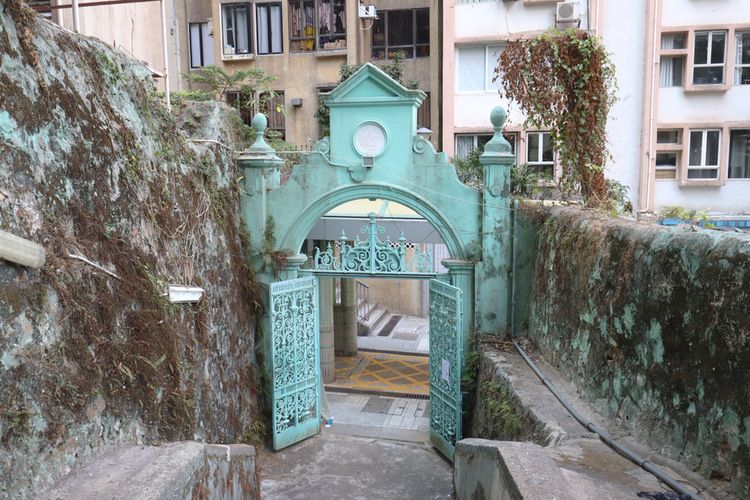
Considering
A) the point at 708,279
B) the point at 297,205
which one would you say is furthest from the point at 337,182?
the point at 708,279

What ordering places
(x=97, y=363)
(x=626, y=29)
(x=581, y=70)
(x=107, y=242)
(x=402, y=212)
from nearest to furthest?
(x=97, y=363) → (x=107, y=242) → (x=581, y=70) → (x=402, y=212) → (x=626, y=29)

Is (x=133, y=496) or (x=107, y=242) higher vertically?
(x=107, y=242)

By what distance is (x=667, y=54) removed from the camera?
13.3 m

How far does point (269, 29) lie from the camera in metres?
16.1

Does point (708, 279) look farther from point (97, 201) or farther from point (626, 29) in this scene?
point (626, 29)

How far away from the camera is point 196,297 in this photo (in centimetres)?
597

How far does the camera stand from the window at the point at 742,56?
13156 mm

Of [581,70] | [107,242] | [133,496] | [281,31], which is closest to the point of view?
[133,496]

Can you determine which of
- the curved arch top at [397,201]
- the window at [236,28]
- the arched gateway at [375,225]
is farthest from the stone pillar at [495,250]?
the window at [236,28]

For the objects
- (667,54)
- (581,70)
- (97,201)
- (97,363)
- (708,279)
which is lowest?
(97,363)

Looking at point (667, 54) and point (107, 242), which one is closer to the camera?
point (107, 242)

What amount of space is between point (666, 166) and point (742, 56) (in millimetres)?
2968

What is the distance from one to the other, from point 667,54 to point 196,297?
1254 cm

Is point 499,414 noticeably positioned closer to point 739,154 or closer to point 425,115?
point 739,154
